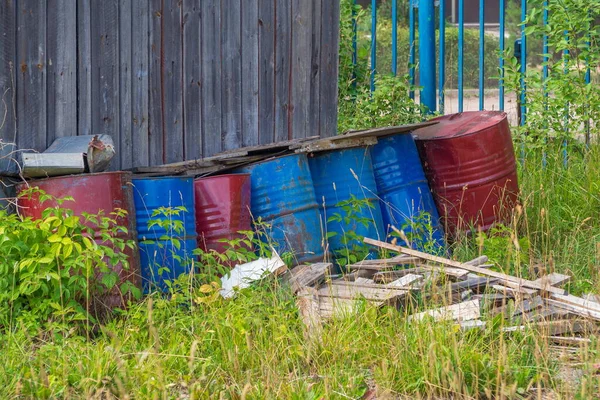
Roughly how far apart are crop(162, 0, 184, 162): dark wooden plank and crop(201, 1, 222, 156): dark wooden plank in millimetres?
197

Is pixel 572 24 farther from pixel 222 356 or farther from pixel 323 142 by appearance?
pixel 222 356

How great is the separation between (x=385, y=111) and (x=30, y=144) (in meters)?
3.78

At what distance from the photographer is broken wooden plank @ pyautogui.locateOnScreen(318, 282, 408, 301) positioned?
4598mm

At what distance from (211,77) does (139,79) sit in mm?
593

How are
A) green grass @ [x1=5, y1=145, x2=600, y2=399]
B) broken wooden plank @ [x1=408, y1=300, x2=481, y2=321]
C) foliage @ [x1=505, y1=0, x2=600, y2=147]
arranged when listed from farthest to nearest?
foliage @ [x1=505, y1=0, x2=600, y2=147] → broken wooden plank @ [x1=408, y1=300, x2=481, y2=321] → green grass @ [x1=5, y1=145, x2=600, y2=399]

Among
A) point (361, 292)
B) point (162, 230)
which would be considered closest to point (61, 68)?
point (162, 230)

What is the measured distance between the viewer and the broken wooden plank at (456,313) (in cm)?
409

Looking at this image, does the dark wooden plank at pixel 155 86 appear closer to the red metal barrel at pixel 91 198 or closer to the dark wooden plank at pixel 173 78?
the dark wooden plank at pixel 173 78

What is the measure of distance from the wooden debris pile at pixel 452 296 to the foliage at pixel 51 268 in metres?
1.01

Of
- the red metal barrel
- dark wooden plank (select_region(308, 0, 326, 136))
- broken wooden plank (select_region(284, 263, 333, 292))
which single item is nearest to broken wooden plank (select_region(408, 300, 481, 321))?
broken wooden plank (select_region(284, 263, 333, 292))

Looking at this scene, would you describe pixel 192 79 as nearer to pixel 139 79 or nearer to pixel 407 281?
pixel 139 79

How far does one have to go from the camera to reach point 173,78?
19.4ft

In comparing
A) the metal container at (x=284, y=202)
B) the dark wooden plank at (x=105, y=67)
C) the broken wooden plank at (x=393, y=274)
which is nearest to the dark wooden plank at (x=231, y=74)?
the metal container at (x=284, y=202)

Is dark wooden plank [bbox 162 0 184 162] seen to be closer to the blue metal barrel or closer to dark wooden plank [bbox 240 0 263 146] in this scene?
dark wooden plank [bbox 240 0 263 146]
